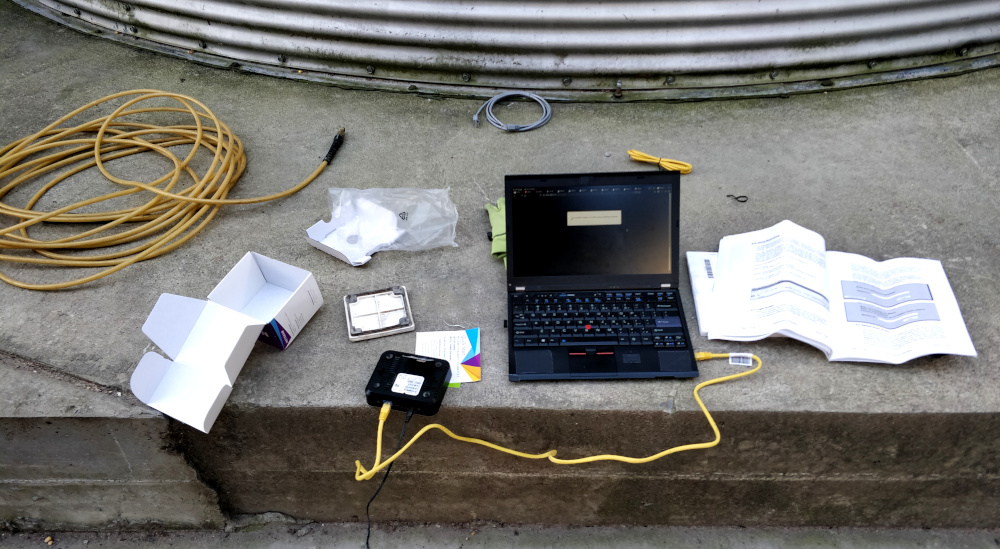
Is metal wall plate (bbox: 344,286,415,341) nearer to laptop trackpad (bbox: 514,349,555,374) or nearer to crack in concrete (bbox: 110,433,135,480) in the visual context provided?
laptop trackpad (bbox: 514,349,555,374)

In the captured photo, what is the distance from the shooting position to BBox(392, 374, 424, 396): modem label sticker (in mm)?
1537

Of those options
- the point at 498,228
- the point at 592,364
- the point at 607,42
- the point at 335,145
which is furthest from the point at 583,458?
the point at 607,42

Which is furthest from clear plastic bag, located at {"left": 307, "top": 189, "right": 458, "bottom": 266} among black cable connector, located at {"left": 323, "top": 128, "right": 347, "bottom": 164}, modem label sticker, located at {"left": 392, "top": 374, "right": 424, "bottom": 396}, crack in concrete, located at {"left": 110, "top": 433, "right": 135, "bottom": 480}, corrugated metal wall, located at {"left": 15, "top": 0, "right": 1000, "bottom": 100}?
corrugated metal wall, located at {"left": 15, "top": 0, "right": 1000, "bottom": 100}

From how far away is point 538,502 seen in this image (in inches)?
73.3

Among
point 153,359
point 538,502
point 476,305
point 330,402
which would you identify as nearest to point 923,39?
point 476,305

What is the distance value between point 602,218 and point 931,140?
156 centimetres

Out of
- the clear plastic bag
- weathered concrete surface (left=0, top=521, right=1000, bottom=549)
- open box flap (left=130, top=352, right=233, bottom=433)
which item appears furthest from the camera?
the clear plastic bag

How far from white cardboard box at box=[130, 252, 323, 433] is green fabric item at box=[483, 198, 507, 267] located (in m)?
0.55

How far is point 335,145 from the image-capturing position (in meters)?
2.44

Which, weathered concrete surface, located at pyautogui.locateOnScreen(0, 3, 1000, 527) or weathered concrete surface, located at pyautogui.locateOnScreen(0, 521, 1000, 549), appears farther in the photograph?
weathered concrete surface, located at pyautogui.locateOnScreen(0, 521, 1000, 549)

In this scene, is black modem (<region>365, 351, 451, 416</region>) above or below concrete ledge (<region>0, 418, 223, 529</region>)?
above

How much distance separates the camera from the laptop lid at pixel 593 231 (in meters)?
1.69

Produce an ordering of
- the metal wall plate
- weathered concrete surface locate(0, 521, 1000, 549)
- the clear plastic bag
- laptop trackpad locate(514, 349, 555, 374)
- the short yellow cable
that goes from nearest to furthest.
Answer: laptop trackpad locate(514, 349, 555, 374)
the metal wall plate
weathered concrete surface locate(0, 521, 1000, 549)
the clear plastic bag
the short yellow cable

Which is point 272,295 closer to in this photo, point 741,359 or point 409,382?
point 409,382
